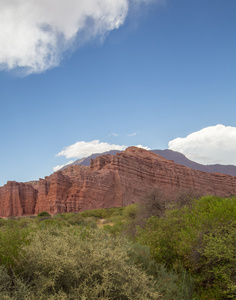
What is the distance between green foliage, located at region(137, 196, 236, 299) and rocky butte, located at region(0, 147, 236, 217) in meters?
45.1

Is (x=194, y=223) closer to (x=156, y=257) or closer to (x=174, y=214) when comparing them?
(x=156, y=257)

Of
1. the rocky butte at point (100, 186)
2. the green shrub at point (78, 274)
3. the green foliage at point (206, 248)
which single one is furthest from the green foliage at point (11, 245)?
the rocky butte at point (100, 186)

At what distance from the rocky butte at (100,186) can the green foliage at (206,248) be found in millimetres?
45098

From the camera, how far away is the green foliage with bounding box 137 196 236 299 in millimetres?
7797

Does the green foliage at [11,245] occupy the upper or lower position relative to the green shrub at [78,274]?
upper

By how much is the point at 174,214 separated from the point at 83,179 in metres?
44.2

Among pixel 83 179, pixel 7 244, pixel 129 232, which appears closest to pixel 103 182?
pixel 83 179

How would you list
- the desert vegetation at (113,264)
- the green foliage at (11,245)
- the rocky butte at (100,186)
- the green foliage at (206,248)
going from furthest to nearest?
the rocky butte at (100,186) < the green foliage at (206,248) < the green foliage at (11,245) < the desert vegetation at (113,264)

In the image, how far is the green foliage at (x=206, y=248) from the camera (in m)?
7.80

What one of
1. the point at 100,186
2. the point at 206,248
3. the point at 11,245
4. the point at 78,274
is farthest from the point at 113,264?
the point at 100,186

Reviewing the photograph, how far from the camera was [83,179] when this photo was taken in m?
57.2

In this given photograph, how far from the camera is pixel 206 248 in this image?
27.5ft

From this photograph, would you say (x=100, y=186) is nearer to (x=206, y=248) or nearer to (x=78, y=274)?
(x=206, y=248)

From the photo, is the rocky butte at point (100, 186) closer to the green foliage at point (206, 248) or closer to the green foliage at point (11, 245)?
the green foliage at point (206, 248)
